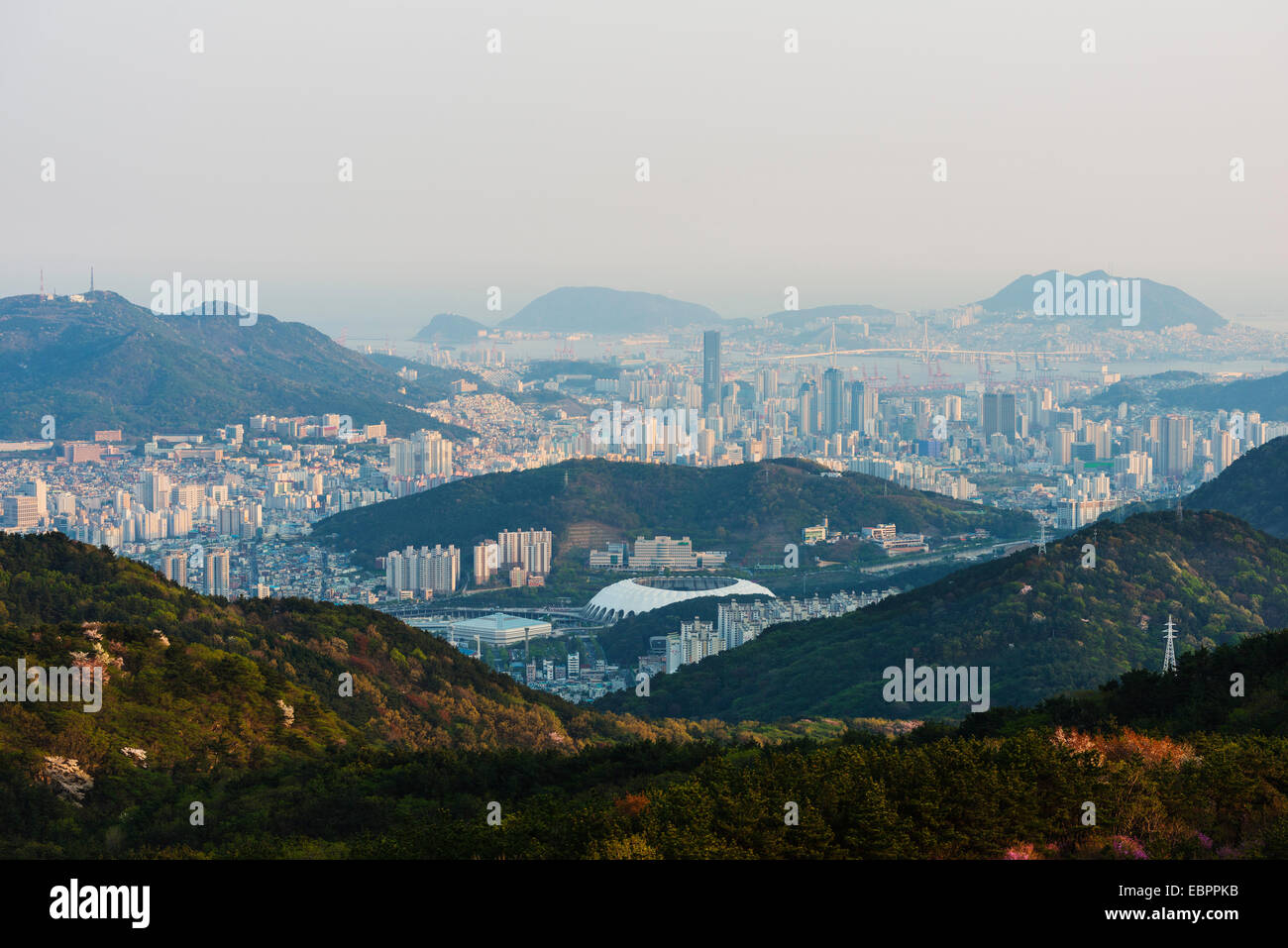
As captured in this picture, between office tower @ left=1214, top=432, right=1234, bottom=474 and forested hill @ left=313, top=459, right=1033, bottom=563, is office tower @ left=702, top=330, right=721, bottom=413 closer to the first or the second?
office tower @ left=1214, top=432, right=1234, bottom=474

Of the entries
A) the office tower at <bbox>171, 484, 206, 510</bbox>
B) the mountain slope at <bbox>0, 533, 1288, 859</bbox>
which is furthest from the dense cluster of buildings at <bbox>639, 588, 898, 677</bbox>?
the office tower at <bbox>171, 484, 206, 510</bbox>

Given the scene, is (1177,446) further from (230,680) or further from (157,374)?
(230,680)

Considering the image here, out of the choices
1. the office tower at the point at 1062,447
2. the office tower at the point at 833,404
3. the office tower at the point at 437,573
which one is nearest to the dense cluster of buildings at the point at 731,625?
the office tower at the point at 437,573

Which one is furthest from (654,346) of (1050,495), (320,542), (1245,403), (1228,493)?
(1228,493)

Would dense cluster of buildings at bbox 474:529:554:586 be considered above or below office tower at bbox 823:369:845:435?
below

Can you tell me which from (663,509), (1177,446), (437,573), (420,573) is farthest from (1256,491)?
(1177,446)

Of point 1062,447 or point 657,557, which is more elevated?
point 1062,447
